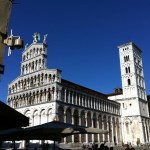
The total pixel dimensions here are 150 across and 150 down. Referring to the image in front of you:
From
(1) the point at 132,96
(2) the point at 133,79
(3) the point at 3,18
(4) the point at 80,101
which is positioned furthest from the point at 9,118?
(2) the point at 133,79

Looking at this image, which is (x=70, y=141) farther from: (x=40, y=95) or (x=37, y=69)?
(x=37, y=69)

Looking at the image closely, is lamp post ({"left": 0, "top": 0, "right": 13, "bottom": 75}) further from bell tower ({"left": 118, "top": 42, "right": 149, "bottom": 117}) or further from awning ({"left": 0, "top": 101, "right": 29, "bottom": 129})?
bell tower ({"left": 118, "top": 42, "right": 149, "bottom": 117})

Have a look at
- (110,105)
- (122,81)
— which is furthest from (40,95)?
(122,81)

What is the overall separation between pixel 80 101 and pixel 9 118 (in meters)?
39.0

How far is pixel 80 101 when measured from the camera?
4416 centimetres

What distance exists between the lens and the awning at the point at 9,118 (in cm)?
532

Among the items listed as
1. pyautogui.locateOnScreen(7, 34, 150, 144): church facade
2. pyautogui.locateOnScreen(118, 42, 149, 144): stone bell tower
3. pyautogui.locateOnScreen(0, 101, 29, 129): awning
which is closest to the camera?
pyautogui.locateOnScreen(0, 101, 29, 129): awning

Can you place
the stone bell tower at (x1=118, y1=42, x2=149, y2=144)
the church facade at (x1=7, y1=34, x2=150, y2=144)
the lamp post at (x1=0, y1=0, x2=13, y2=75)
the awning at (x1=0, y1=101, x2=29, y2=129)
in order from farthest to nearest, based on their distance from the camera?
the stone bell tower at (x1=118, y1=42, x2=149, y2=144) → the church facade at (x1=7, y1=34, x2=150, y2=144) → the lamp post at (x1=0, y1=0, x2=13, y2=75) → the awning at (x1=0, y1=101, x2=29, y2=129)

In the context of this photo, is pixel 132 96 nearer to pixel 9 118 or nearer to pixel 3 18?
pixel 3 18

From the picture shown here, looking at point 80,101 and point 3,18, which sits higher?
point 80,101

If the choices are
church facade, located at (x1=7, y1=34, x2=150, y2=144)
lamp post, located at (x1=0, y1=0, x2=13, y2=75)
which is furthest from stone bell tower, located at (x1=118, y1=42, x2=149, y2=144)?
lamp post, located at (x1=0, y1=0, x2=13, y2=75)

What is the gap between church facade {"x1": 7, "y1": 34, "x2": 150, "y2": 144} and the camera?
1539 inches

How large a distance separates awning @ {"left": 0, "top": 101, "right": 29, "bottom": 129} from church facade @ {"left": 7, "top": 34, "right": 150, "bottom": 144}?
102 ft

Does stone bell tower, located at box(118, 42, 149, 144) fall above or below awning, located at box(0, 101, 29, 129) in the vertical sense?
above
